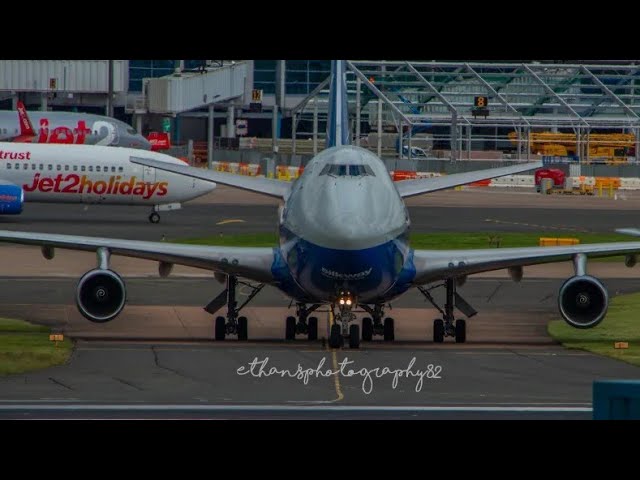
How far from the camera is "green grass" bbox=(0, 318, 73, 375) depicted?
3281cm

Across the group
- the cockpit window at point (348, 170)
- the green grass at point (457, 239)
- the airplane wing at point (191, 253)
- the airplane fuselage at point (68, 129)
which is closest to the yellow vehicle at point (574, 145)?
the airplane fuselage at point (68, 129)

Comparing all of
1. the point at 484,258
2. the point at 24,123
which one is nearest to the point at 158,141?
the point at 24,123

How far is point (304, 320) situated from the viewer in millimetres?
37875

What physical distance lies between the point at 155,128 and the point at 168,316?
118 meters

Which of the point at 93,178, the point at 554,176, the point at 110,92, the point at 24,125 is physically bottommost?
the point at 554,176

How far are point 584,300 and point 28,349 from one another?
1253 centimetres

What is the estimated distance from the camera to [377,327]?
37.8m

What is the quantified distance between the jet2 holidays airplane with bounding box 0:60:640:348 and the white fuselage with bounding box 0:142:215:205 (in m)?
39.3

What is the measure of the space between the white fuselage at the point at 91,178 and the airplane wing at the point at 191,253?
136ft

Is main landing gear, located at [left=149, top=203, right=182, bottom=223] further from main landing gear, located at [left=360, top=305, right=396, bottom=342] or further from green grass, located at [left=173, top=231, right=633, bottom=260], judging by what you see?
main landing gear, located at [left=360, top=305, right=396, bottom=342]

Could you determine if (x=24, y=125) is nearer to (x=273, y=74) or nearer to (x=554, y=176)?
(x=273, y=74)
